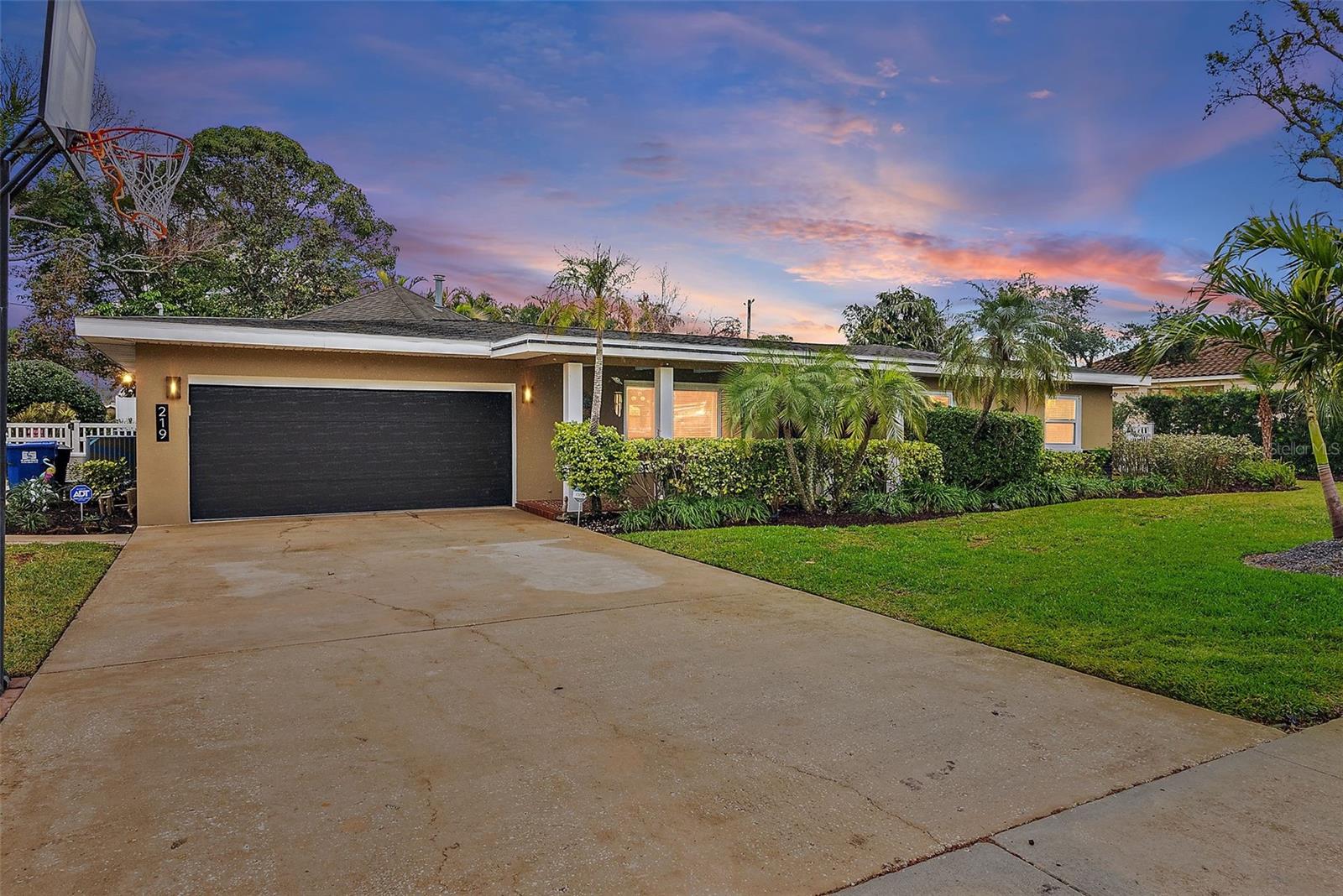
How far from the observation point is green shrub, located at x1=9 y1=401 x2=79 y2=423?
15.4 meters

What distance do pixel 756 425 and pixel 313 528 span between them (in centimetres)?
604

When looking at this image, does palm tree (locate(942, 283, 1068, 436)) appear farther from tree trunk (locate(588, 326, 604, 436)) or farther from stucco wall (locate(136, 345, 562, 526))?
stucco wall (locate(136, 345, 562, 526))

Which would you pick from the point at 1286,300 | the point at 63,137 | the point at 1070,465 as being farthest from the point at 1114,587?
the point at 1070,465

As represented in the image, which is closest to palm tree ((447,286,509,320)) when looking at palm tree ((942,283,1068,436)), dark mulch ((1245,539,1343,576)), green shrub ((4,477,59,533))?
green shrub ((4,477,59,533))

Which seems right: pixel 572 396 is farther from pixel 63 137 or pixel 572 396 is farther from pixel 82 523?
pixel 63 137

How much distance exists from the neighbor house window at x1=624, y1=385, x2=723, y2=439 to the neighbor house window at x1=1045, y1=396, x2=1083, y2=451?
25.6 ft

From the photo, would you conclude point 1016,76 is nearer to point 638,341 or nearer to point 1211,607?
point 638,341

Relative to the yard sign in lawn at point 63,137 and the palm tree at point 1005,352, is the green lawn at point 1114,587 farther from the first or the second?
the yard sign in lawn at point 63,137

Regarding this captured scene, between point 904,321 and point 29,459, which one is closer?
point 29,459

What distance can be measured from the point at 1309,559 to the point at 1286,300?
2524 millimetres

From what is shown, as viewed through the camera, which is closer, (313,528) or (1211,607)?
(1211,607)

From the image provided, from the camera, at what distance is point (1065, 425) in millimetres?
16500

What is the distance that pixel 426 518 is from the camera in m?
11.0

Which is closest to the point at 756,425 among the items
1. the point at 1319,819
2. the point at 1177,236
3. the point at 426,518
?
the point at 426,518
